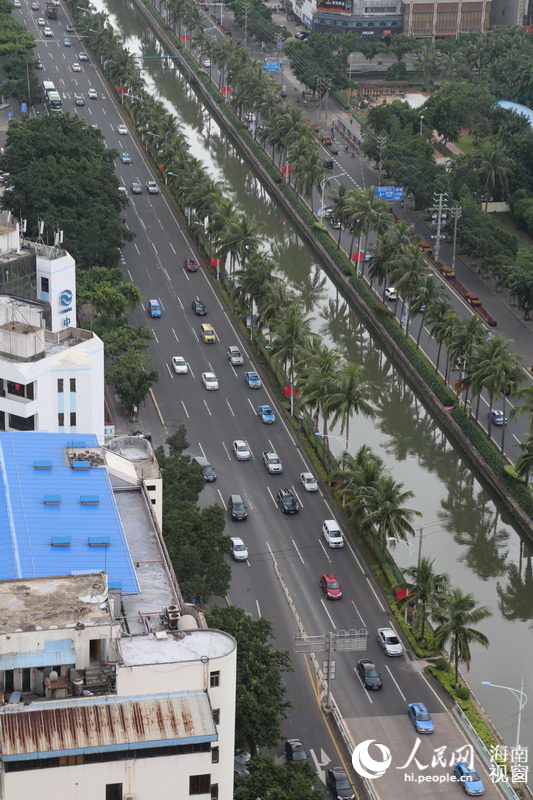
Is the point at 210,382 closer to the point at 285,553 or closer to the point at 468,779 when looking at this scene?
the point at 285,553

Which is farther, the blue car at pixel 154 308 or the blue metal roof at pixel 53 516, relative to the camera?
the blue car at pixel 154 308

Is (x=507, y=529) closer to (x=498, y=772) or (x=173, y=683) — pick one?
(x=498, y=772)

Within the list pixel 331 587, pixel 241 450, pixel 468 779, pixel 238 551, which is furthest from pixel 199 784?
pixel 241 450

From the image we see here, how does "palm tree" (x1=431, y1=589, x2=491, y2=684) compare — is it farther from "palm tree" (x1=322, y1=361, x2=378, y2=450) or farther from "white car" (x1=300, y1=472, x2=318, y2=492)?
"palm tree" (x1=322, y1=361, x2=378, y2=450)

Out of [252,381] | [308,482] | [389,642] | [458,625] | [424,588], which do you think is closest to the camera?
[458,625]

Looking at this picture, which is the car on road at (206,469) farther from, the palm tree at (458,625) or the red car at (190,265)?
the red car at (190,265)

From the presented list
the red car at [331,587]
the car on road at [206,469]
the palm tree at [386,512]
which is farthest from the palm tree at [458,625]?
the car on road at [206,469]

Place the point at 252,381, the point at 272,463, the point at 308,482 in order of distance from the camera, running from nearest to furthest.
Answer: the point at 308,482 < the point at 272,463 < the point at 252,381
